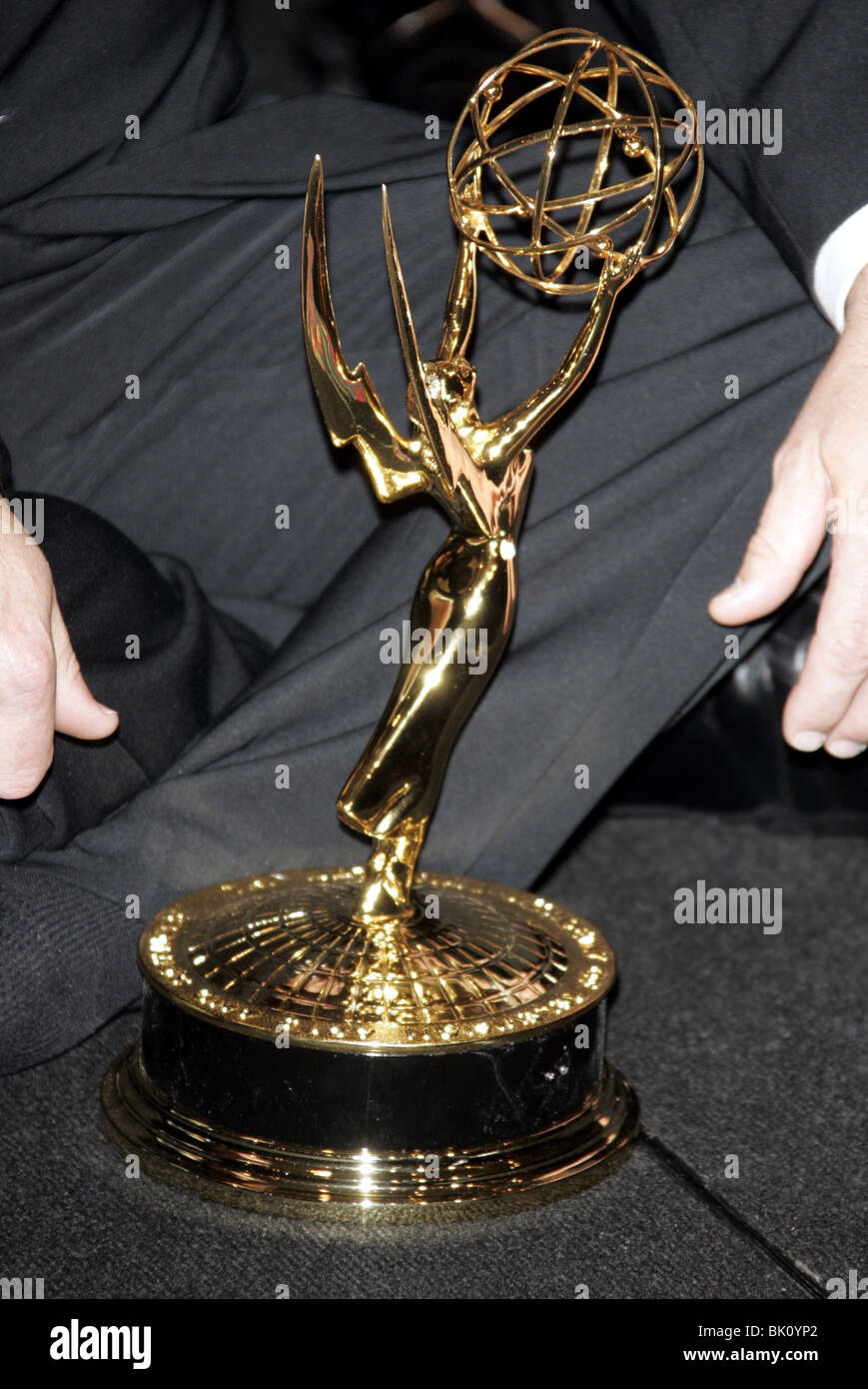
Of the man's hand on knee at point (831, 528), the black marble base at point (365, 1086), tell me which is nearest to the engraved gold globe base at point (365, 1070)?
the black marble base at point (365, 1086)

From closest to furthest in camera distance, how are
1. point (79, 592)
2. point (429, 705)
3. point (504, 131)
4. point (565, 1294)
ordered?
point (565, 1294)
point (429, 705)
point (79, 592)
point (504, 131)

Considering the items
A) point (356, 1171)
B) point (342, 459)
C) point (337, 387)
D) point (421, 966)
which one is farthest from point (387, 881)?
point (342, 459)

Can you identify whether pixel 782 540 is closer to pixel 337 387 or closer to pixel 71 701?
pixel 337 387

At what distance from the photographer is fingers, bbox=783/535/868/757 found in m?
0.76

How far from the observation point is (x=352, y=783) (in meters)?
0.79

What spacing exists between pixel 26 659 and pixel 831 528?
0.44 metres

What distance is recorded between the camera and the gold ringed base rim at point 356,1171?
0.70 meters

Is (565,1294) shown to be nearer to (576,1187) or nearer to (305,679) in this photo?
(576,1187)

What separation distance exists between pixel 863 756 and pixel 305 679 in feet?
1.72

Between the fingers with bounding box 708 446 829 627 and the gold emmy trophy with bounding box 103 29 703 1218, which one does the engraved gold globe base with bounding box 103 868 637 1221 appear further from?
the fingers with bounding box 708 446 829 627

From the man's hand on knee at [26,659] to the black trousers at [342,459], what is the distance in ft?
0.49

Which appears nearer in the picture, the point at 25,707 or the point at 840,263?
the point at 25,707

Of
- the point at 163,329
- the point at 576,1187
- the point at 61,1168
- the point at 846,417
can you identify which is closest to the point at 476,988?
the point at 576,1187

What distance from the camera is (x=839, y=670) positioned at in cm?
80
